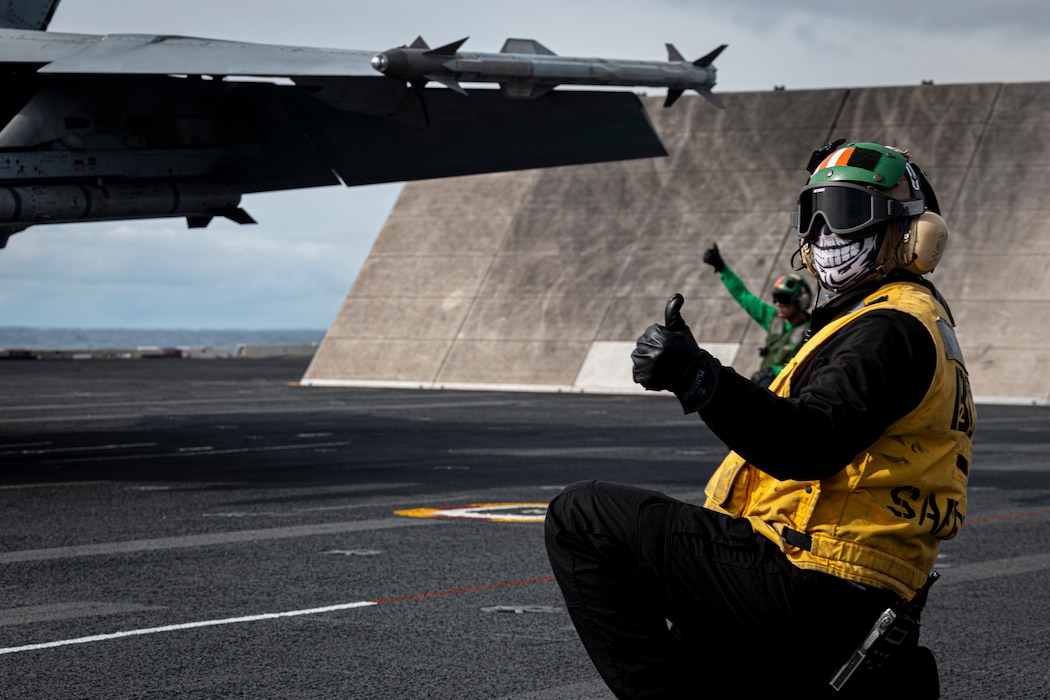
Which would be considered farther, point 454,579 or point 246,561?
point 246,561

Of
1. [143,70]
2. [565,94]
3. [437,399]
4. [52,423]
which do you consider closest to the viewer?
[143,70]

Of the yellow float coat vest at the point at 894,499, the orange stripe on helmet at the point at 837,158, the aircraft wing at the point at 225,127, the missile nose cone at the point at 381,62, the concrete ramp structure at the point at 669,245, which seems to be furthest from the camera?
the concrete ramp structure at the point at 669,245

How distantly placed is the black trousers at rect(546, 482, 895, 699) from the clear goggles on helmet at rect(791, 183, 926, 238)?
853mm

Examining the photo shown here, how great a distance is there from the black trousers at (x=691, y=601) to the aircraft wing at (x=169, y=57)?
10494 mm

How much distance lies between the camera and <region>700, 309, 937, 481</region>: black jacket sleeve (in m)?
3.23

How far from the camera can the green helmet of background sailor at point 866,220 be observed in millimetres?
3709

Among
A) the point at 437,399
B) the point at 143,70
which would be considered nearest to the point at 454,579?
the point at 143,70

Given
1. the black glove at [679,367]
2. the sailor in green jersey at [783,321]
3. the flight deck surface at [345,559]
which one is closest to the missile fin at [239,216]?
the flight deck surface at [345,559]

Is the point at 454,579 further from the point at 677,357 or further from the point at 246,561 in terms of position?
the point at 677,357

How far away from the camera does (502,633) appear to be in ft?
23.3

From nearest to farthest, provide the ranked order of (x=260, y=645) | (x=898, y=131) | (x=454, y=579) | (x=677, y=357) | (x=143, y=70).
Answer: (x=677, y=357) < (x=260, y=645) < (x=454, y=579) < (x=143, y=70) < (x=898, y=131)

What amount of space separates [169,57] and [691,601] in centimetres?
1143

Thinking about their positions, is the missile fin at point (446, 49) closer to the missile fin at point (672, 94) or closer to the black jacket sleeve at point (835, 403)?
the missile fin at point (672, 94)

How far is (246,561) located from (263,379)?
1066 inches
